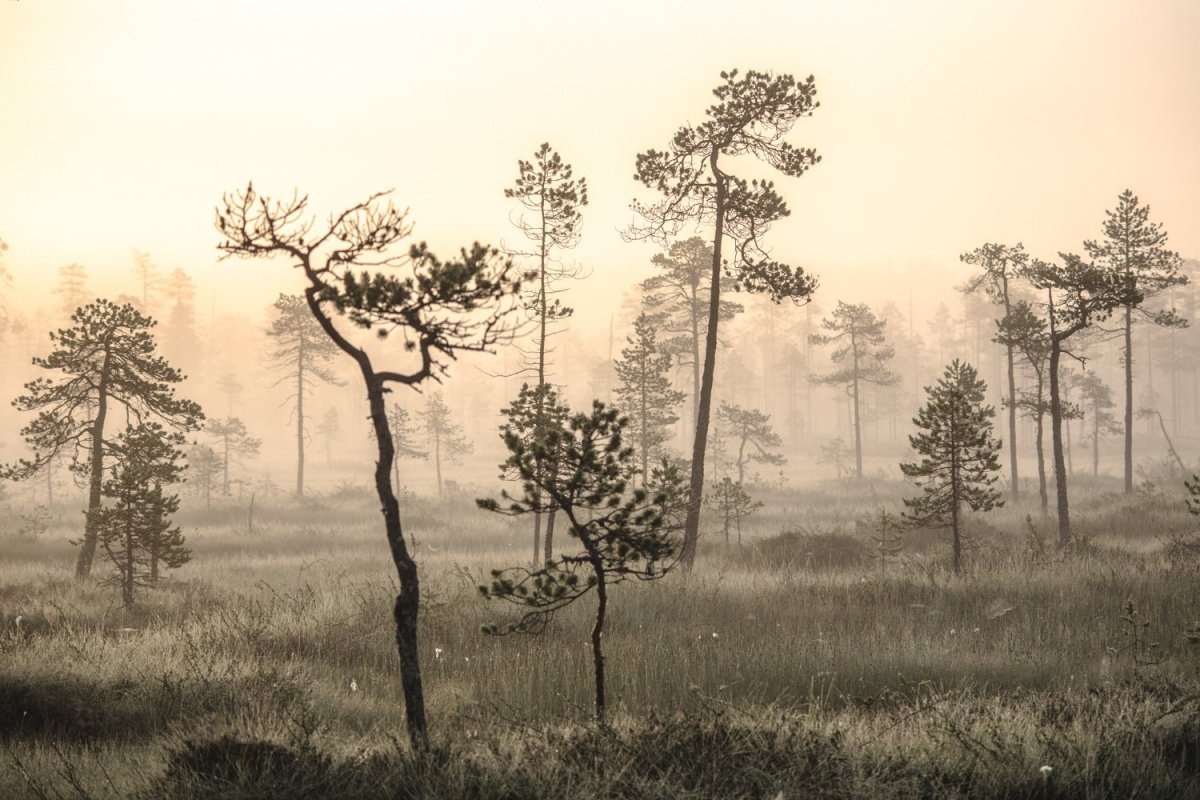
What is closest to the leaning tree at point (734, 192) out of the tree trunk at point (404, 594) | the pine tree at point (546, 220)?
the pine tree at point (546, 220)

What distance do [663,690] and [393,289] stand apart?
5.38 metres

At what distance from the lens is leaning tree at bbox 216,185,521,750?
4891 millimetres

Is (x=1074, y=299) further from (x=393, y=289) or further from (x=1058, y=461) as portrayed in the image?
(x=393, y=289)

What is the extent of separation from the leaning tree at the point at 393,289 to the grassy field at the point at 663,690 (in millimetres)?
1024

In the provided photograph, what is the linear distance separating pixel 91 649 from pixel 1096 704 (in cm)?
1028

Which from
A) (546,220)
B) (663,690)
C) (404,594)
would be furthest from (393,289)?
(546,220)

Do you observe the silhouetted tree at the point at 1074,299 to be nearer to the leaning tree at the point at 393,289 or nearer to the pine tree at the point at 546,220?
the pine tree at the point at 546,220

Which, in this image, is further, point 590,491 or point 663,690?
point 663,690

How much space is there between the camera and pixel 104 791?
16.5 ft

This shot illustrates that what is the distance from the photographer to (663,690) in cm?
812

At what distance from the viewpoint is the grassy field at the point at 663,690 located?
4.94m

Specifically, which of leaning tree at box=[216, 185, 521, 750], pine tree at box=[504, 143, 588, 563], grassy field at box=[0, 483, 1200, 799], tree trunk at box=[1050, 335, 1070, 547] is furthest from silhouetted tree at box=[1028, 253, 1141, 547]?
leaning tree at box=[216, 185, 521, 750]

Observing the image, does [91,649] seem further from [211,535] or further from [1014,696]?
[211,535]

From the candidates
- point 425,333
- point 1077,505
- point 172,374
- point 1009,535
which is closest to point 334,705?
point 425,333
